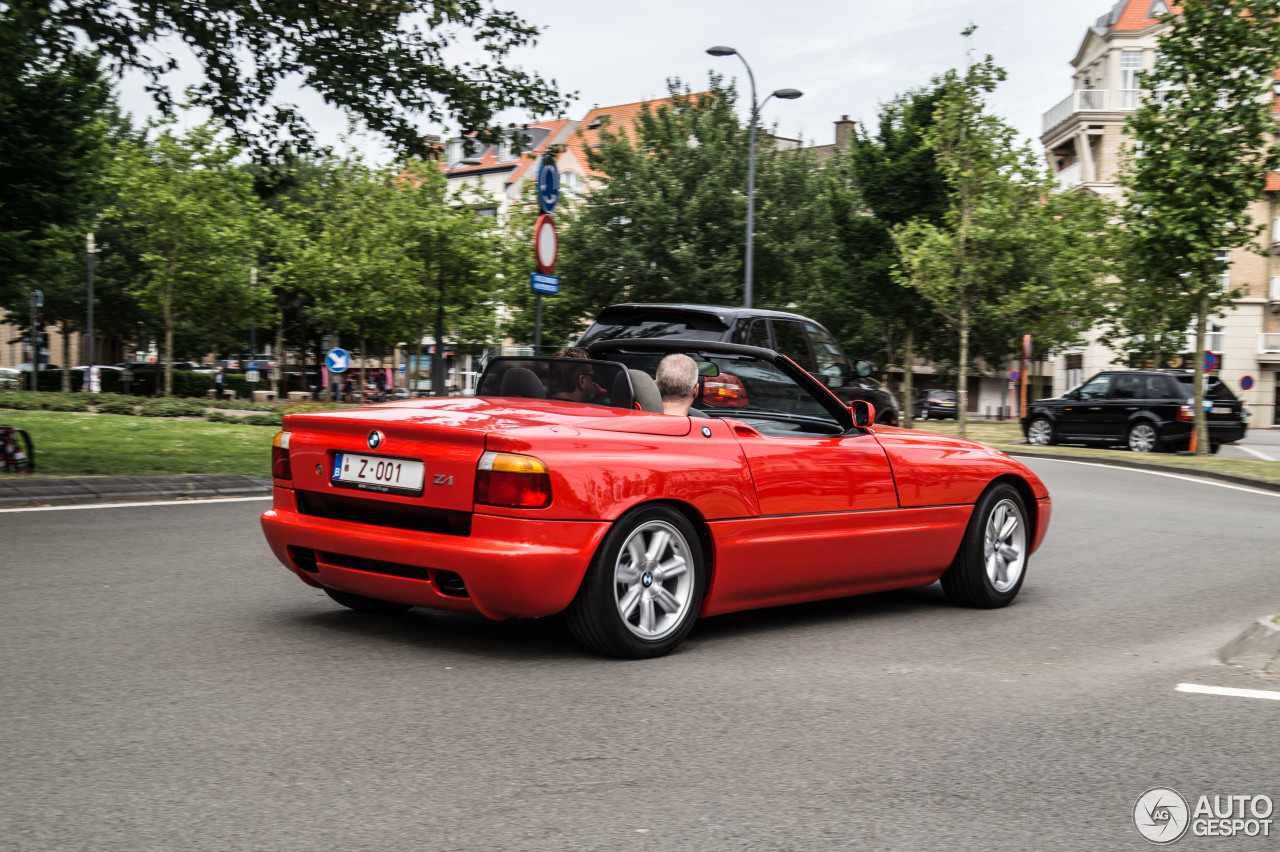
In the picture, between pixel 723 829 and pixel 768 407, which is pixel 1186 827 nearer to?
pixel 723 829

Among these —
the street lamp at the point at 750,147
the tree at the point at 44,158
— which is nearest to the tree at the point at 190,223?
the street lamp at the point at 750,147

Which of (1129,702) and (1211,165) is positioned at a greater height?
(1211,165)

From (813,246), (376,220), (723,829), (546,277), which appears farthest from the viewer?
(376,220)

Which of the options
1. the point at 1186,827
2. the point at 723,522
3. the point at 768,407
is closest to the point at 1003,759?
the point at 1186,827

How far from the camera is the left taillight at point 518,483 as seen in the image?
5113 mm

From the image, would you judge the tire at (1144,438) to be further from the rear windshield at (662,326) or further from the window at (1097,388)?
the rear windshield at (662,326)

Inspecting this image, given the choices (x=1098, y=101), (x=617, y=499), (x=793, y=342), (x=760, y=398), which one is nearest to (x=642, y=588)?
(x=617, y=499)

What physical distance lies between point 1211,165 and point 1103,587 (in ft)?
61.0

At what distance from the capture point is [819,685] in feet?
16.9

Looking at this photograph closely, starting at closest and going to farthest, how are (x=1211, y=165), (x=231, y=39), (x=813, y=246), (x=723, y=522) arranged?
(x=723, y=522)
(x=231, y=39)
(x=1211, y=165)
(x=813, y=246)

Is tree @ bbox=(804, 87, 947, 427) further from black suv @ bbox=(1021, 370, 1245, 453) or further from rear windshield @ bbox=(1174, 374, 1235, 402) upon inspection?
rear windshield @ bbox=(1174, 374, 1235, 402)

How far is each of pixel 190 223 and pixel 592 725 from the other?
40432 mm

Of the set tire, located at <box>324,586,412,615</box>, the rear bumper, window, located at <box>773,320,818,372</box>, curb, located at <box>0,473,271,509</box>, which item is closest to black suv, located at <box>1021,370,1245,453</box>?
window, located at <box>773,320,818,372</box>

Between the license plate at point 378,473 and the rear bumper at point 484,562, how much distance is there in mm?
175
